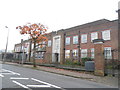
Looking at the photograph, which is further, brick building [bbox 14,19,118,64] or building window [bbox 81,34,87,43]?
building window [bbox 81,34,87,43]

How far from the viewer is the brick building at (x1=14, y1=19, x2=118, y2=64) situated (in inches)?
817

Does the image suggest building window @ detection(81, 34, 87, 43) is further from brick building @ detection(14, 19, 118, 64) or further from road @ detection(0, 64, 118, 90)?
road @ detection(0, 64, 118, 90)

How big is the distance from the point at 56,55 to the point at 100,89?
2404 cm

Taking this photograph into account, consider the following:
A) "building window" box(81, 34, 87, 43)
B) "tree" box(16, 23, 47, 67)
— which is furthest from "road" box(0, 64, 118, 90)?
"building window" box(81, 34, 87, 43)

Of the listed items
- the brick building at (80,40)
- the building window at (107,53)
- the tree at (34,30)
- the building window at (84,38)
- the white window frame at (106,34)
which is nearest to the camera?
the building window at (107,53)

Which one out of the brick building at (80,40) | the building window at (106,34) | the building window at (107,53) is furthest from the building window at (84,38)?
the building window at (107,53)

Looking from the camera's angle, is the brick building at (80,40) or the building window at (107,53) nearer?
the building window at (107,53)

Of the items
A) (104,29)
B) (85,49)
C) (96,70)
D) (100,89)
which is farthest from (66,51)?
(100,89)

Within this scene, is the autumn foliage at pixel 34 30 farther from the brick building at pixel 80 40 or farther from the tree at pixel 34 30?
the brick building at pixel 80 40

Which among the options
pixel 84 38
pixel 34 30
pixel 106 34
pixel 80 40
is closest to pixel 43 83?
pixel 34 30

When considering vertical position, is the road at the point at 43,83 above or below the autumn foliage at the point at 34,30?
below

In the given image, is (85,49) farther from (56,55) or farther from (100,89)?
(100,89)

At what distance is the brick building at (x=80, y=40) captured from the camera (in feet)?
68.1

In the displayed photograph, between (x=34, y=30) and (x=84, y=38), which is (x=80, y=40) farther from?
(x=34, y=30)
